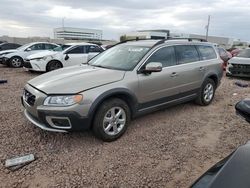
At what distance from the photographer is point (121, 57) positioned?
16.6ft

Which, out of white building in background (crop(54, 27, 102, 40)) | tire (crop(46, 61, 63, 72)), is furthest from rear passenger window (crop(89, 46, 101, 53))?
white building in background (crop(54, 27, 102, 40))

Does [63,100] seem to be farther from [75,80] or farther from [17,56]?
[17,56]

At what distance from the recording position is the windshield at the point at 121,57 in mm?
4734

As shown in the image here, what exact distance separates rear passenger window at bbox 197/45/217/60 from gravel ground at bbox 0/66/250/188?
58.9 inches

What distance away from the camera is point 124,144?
4.23 metres

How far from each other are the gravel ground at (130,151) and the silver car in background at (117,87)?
1.23 feet

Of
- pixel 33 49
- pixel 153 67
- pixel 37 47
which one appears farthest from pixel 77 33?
pixel 153 67

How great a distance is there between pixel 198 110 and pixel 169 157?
2.59 meters

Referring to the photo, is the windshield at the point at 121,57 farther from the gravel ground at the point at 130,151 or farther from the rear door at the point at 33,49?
the rear door at the point at 33,49

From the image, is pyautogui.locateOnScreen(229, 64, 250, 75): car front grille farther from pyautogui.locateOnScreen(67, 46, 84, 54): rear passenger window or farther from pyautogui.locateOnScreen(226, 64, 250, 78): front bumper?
pyautogui.locateOnScreen(67, 46, 84, 54): rear passenger window

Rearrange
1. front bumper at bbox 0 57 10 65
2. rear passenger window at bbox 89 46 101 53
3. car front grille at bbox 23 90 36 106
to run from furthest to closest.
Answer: front bumper at bbox 0 57 10 65, rear passenger window at bbox 89 46 101 53, car front grille at bbox 23 90 36 106

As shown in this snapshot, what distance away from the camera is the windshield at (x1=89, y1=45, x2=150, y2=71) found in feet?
15.5

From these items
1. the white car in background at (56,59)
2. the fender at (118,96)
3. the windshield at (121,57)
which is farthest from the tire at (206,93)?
the white car in background at (56,59)

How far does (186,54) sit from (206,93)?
1270mm
